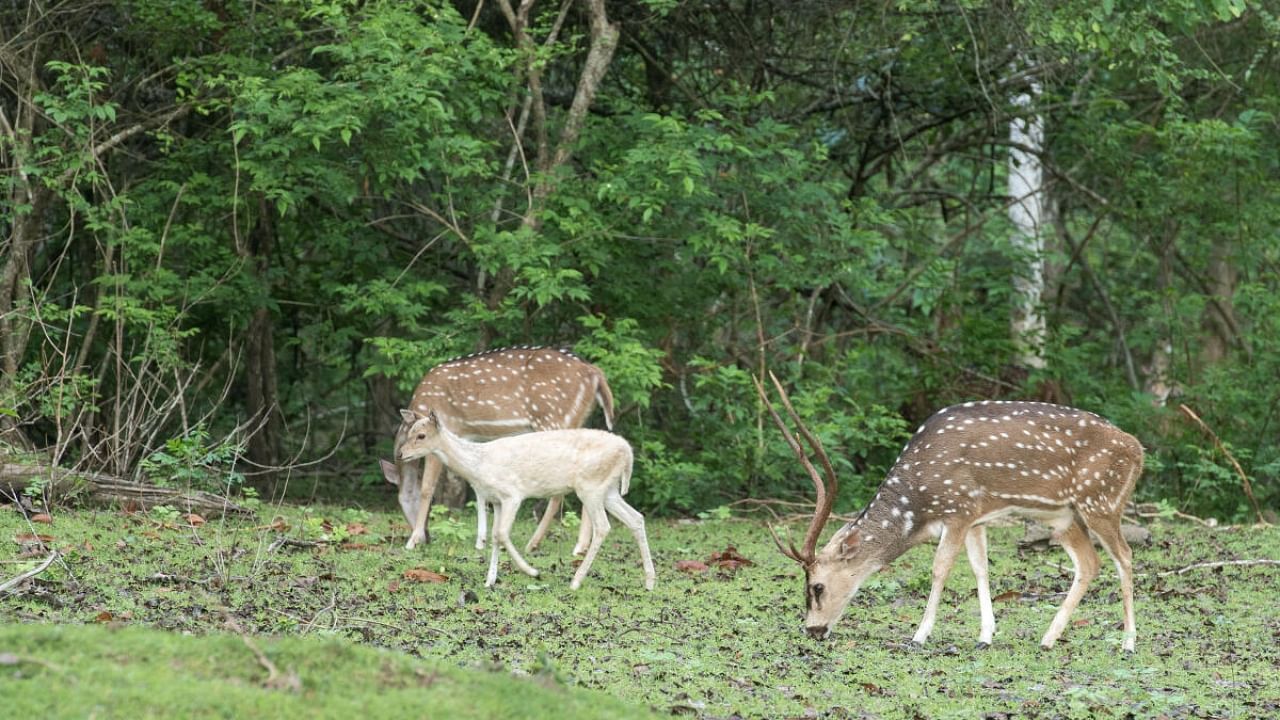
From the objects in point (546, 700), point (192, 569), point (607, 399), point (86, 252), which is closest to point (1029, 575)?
point (607, 399)

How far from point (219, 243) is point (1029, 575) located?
24.5ft

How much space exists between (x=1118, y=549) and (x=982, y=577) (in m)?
0.78

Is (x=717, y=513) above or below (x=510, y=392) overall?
below

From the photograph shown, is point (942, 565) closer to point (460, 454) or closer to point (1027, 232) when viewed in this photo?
point (460, 454)

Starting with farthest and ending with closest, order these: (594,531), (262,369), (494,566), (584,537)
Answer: (262,369), (584,537), (594,531), (494,566)

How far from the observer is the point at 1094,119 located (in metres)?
15.5

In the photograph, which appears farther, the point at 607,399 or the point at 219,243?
the point at 219,243

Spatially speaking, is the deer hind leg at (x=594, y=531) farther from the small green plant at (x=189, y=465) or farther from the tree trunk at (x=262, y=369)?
the tree trunk at (x=262, y=369)

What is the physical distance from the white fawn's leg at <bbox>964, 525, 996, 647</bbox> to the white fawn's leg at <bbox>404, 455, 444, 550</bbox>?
380cm

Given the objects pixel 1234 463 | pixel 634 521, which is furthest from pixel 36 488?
pixel 1234 463

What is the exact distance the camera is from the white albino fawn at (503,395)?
38.8 feet

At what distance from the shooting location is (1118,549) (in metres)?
8.87

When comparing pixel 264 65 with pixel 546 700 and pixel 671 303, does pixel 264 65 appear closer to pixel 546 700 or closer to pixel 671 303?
pixel 671 303

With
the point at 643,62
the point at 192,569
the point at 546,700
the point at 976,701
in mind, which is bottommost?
the point at 192,569
